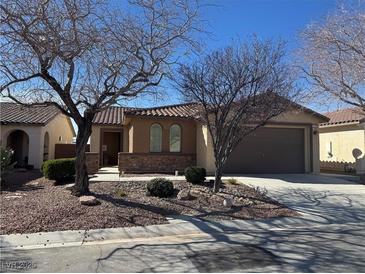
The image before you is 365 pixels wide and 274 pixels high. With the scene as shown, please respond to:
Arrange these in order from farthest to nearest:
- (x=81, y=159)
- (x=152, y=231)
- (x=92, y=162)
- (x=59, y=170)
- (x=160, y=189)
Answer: (x=92, y=162), (x=59, y=170), (x=160, y=189), (x=81, y=159), (x=152, y=231)

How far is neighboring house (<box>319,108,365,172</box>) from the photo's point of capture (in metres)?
23.0

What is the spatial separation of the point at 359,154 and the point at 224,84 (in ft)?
49.3

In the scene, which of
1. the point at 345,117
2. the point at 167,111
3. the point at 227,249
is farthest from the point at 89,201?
the point at 345,117

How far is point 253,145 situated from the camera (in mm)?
19156

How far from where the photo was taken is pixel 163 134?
19.4 meters

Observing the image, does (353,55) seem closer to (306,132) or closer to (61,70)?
(306,132)

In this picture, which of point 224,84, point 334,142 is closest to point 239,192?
point 224,84

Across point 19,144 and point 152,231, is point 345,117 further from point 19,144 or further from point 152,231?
point 19,144

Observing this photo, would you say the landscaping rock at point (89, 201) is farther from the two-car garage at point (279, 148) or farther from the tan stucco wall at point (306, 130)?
the tan stucco wall at point (306, 130)

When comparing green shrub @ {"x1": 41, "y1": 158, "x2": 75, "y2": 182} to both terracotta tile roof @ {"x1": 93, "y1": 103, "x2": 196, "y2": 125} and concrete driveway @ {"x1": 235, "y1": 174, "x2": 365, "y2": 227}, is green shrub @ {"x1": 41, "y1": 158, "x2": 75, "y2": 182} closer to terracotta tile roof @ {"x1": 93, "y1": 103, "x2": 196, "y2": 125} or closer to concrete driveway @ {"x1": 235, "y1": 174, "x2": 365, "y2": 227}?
terracotta tile roof @ {"x1": 93, "y1": 103, "x2": 196, "y2": 125}

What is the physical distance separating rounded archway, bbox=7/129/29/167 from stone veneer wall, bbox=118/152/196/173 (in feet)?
→ 31.9

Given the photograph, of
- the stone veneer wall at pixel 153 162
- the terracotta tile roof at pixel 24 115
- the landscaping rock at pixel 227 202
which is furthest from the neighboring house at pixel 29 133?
the landscaping rock at pixel 227 202

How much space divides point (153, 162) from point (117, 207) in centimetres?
868

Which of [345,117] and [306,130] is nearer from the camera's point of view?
[306,130]
